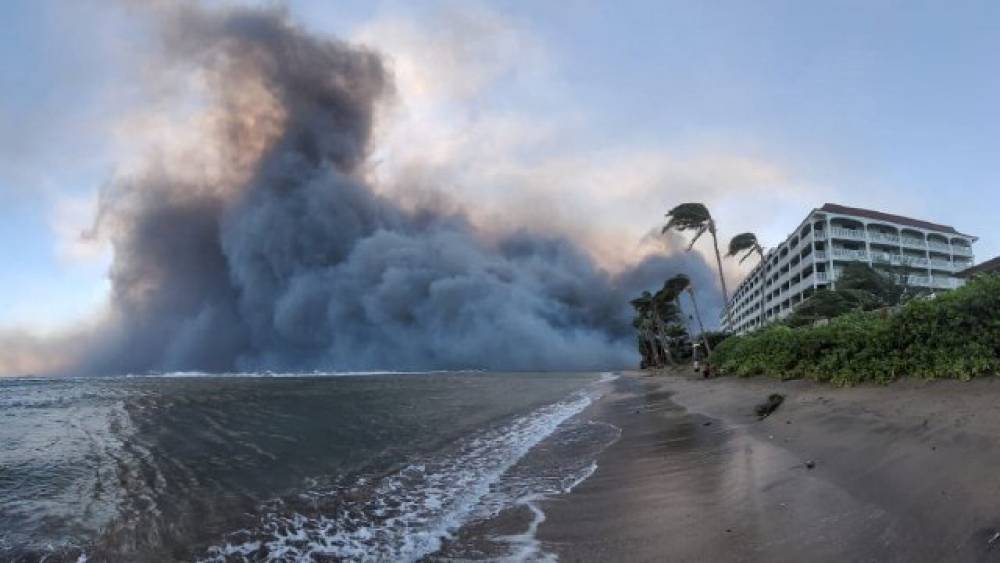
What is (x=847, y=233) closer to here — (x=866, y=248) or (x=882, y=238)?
(x=866, y=248)

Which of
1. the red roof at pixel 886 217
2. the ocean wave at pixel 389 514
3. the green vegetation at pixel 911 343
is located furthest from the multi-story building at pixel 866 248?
the ocean wave at pixel 389 514

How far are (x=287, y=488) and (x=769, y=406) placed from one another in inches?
489

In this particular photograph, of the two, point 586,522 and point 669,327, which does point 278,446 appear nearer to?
point 586,522

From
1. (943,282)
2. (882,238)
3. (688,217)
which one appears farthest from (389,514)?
(943,282)

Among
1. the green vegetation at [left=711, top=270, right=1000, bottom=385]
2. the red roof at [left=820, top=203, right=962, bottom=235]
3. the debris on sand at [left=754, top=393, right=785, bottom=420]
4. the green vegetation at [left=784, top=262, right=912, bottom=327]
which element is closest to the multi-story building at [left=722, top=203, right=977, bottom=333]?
the red roof at [left=820, top=203, right=962, bottom=235]

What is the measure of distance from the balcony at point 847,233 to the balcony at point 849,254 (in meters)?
2.21

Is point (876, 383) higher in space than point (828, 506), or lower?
higher

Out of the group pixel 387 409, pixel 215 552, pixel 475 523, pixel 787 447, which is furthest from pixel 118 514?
pixel 387 409

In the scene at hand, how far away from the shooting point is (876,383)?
1312 centimetres

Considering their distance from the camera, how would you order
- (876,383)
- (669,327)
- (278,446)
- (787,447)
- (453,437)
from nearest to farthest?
(787,447) → (876,383) → (278,446) → (453,437) → (669,327)

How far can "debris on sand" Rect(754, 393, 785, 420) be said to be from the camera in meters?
15.4

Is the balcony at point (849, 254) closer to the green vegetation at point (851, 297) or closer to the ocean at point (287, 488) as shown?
the green vegetation at point (851, 297)

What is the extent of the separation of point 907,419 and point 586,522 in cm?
576

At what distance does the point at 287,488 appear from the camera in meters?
11.2
